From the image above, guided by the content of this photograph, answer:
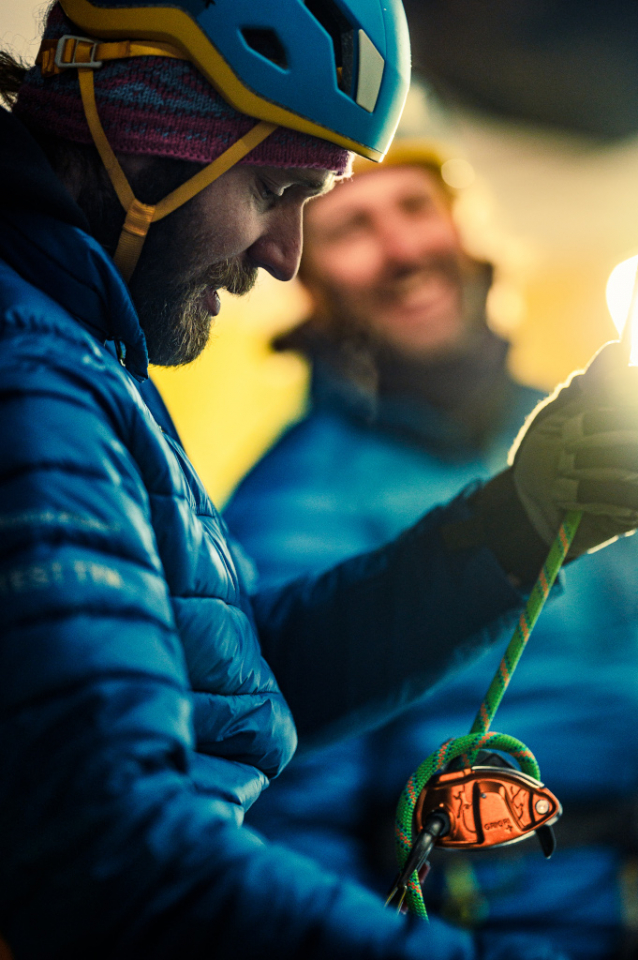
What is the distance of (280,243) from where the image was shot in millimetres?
726

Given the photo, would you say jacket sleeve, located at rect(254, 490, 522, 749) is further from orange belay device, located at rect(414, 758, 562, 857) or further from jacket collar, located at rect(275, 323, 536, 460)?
jacket collar, located at rect(275, 323, 536, 460)

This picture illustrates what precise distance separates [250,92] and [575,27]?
38.9 inches

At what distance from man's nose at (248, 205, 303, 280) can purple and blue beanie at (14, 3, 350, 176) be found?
7 centimetres

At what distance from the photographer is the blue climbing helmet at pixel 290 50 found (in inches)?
24.0

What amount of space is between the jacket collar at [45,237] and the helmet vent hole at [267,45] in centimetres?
25

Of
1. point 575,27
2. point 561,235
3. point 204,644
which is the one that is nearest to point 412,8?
point 575,27

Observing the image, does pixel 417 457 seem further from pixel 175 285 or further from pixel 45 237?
pixel 45 237

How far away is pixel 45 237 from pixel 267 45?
0.31m

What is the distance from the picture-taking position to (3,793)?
30cm

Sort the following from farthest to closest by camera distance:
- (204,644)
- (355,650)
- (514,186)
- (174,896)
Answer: (514,186)
(355,650)
(204,644)
(174,896)

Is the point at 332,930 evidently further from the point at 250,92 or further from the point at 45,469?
the point at 250,92

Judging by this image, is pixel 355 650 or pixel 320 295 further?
pixel 320 295

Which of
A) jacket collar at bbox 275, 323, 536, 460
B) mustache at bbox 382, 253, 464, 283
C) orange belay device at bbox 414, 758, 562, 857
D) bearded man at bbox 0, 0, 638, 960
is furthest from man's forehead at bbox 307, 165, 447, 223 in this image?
orange belay device at bbox 414, 758, 562, 857

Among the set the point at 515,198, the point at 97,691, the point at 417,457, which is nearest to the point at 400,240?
the point at 515,198
